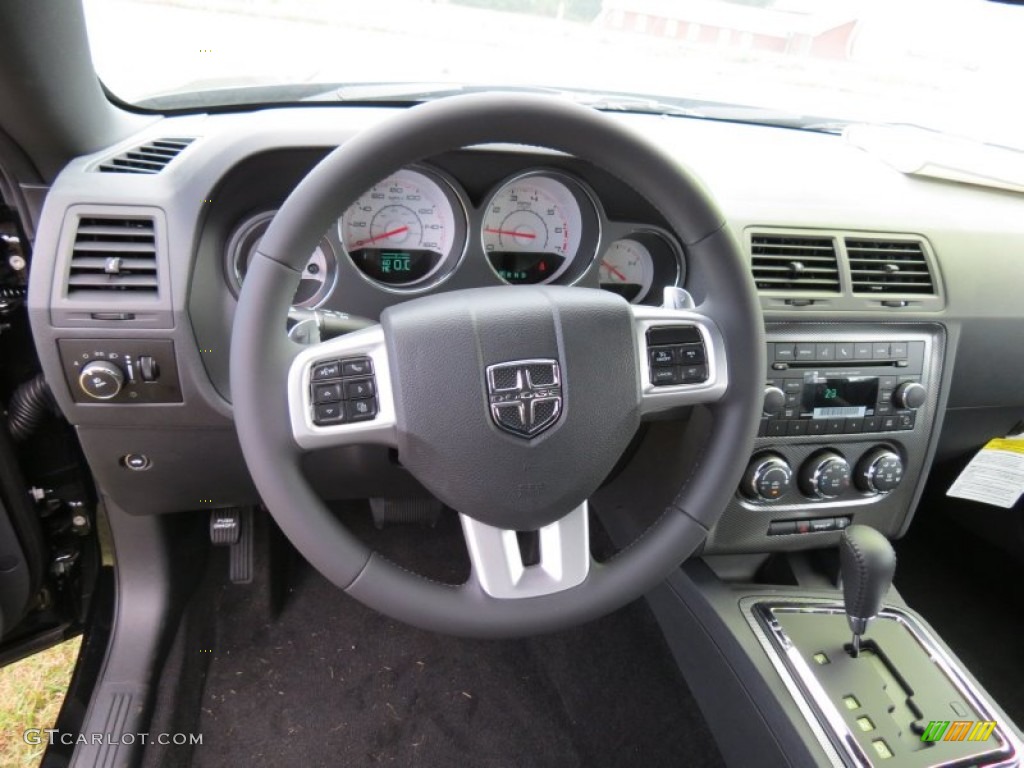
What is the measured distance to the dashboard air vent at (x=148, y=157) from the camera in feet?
3.69

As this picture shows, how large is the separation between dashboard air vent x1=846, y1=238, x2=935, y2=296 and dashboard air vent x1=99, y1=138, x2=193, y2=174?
1.27m

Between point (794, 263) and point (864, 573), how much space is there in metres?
0.58

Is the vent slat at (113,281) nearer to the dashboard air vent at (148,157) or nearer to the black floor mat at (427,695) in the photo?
the dashboard air vent at (148,157)

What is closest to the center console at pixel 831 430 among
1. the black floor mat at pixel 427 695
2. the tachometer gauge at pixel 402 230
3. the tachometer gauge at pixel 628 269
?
the tachometer gauge at pixel 628 269

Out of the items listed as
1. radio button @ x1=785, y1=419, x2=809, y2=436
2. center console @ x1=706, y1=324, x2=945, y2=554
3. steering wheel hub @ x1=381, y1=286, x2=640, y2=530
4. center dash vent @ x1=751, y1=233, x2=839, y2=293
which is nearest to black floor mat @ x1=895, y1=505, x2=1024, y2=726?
center console @ x1=706, y1=324, x2=945, y2=554

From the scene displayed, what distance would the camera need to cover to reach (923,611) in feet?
6.41

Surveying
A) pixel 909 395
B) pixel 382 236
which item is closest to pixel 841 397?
pixel 909 395

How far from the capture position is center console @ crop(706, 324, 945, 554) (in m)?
1.33

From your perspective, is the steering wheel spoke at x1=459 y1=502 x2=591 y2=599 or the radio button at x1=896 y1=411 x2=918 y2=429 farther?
the radio button at x1=896 y1=411 x2=918 y2=429

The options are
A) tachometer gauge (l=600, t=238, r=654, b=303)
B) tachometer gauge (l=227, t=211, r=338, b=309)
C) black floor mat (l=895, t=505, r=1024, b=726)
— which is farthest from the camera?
black floor mat (l=895, t=505, r=1024, b=726)

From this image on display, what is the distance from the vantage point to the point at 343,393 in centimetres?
84

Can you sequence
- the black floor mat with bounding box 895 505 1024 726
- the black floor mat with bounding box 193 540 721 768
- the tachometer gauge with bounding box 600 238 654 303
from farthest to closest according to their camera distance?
the black floor mat with bounding box 895 505 1024 726 → the black floor mat with bounding box 193 540 721 768 → the tachometer gauge with bounding box 600 238 654 303
